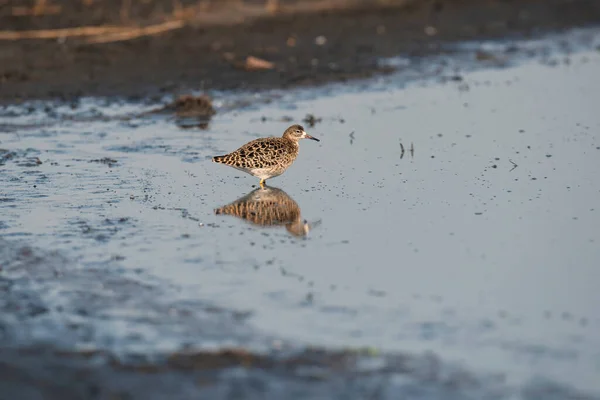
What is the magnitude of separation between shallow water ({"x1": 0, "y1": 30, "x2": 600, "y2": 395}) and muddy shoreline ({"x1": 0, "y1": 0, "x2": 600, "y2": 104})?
1698 mm

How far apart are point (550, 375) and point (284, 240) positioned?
4.03 metres

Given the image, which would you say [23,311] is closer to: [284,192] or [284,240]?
[284,240]

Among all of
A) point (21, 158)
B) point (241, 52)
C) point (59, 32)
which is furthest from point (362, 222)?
point (59, 32)

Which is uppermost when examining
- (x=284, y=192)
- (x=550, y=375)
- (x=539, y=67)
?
(x=539, y=67)

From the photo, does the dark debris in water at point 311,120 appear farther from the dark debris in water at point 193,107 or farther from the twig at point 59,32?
the twig at point 59,32

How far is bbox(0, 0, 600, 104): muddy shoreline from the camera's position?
65.4 ft

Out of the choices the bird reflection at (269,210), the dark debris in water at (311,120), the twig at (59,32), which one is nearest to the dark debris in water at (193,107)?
the dark debris in water at (311,120)

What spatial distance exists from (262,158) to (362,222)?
2.15 metres

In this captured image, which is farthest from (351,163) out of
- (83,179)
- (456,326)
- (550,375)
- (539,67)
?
(539,67)

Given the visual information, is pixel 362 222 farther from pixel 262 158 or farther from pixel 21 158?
pixel 21 158

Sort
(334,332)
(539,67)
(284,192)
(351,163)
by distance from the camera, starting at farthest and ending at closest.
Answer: (539,67) < (351,163) < (284,192) < (334,332)

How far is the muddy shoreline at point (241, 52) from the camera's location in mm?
19922

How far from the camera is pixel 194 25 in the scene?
2327cm

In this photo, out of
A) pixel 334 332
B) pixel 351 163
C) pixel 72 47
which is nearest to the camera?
pixel 334 332
